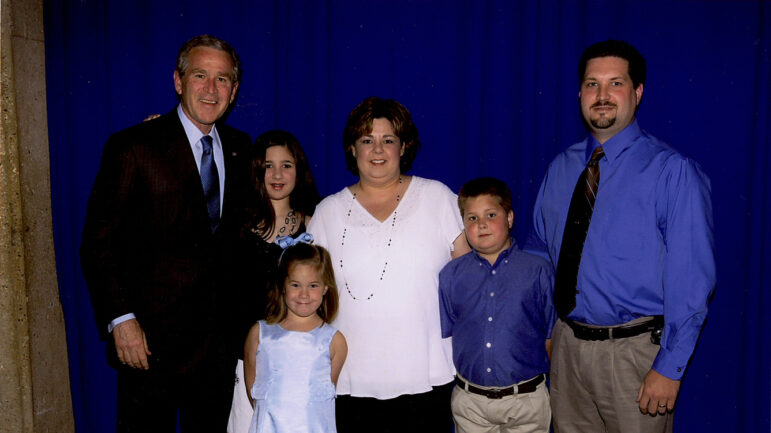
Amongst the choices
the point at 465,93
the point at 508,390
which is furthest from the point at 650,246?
the point at 465,93

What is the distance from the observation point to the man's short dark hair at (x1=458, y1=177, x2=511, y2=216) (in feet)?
6.36

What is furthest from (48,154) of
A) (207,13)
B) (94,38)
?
(207,13)

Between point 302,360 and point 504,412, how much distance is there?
2.43 ft

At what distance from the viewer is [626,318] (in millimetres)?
1805

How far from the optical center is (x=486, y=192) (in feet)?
6.35

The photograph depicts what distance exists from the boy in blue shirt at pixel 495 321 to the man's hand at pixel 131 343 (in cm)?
106

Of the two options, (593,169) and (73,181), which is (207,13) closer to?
(73,181)

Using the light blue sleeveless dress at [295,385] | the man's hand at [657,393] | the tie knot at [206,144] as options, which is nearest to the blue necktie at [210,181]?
the tie knot at [206,144]

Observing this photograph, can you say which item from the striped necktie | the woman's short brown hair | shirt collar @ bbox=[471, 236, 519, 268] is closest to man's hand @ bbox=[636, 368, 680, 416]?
the striped necktie

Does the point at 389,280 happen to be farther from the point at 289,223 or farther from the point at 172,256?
the point at 172,256

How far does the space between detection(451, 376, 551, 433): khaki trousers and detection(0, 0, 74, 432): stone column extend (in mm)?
2183

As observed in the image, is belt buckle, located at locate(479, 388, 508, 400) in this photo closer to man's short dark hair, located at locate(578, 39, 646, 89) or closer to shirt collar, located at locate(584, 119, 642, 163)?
shirt collar, located at locate(584, 119, 642, 163)

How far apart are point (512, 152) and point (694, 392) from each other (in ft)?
4.52

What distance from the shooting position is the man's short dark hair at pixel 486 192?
1938mm
